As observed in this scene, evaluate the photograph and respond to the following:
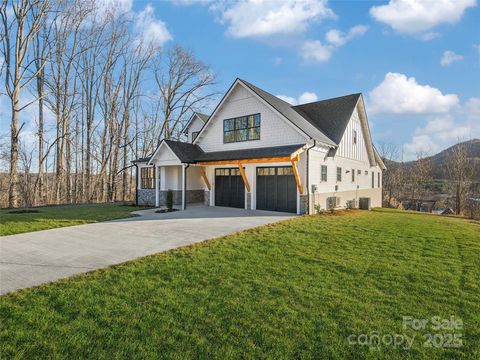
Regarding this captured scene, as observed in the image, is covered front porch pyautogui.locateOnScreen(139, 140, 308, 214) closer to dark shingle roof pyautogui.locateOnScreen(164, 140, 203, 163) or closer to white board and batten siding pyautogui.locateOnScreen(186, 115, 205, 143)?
dark shingle roof pyautogui.locateOnScreen(164, 140, 203, 163)

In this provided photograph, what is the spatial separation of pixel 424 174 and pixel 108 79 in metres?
39.5

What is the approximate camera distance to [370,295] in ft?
13.6

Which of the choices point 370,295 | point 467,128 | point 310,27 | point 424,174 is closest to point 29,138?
point 310,27

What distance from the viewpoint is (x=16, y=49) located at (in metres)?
19.1

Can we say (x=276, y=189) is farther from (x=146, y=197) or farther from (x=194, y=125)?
(x=194, y=125)

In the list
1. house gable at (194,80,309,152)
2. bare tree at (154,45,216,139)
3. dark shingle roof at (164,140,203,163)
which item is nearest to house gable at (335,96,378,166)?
house gable at (194,80,309,152)

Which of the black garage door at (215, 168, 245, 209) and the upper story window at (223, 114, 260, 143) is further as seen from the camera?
the black garage door at (215, 168, 245, 209)

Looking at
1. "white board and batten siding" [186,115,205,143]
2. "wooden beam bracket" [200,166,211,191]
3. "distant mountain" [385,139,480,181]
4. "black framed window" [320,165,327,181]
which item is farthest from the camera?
"distant mountain" [385,139,480,181]

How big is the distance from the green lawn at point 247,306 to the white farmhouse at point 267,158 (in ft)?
24.3

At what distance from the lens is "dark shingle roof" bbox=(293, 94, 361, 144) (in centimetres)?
1641

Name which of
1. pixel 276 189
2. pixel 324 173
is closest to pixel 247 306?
pixel 276 189

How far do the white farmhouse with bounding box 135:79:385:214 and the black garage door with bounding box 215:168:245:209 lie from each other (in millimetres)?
62

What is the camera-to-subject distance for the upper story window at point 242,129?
49.7 feet

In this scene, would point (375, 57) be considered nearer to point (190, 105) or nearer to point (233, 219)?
point (233, 219)
